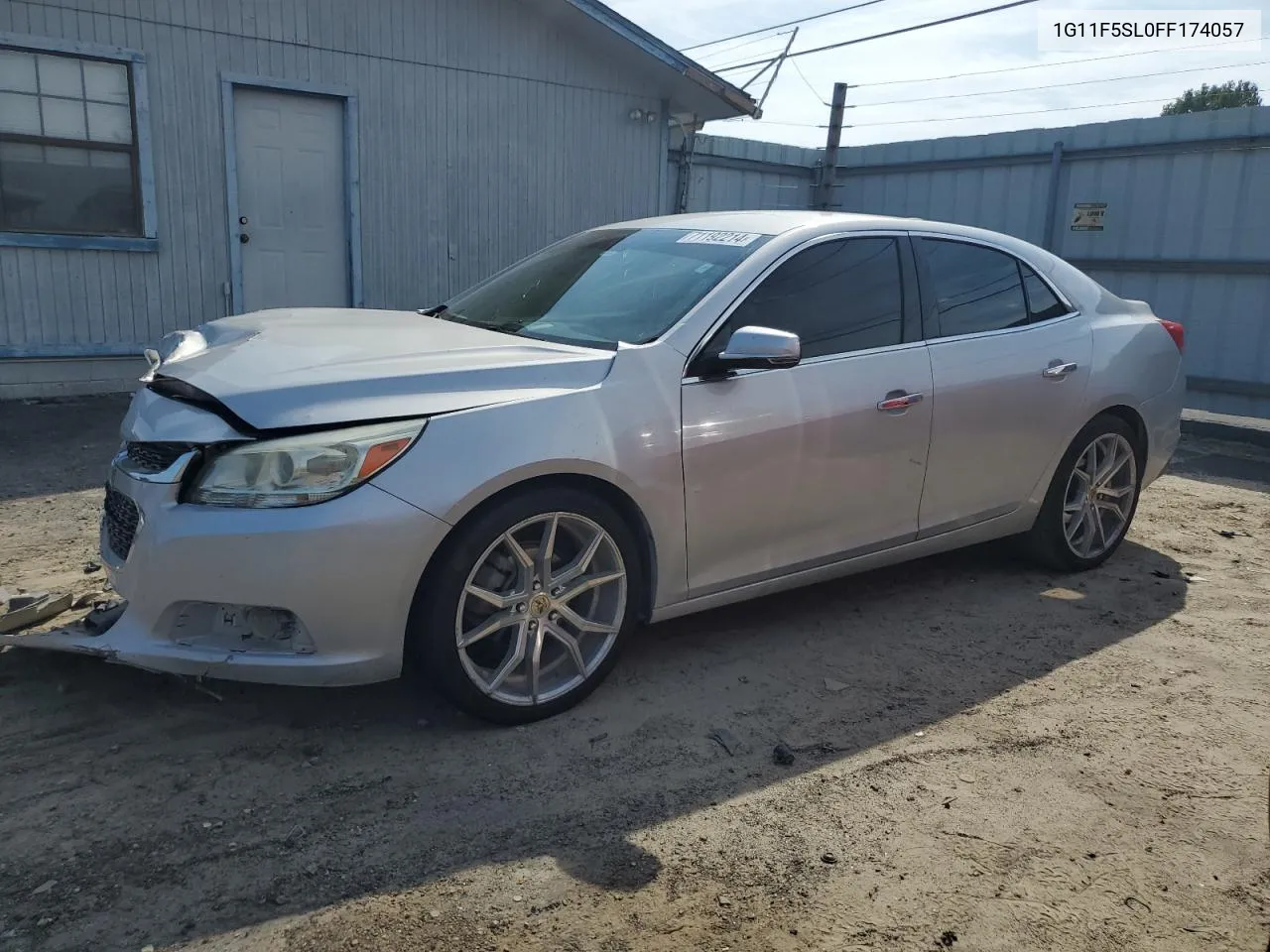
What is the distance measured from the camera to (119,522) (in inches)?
127

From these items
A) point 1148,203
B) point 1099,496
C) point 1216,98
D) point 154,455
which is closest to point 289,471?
point 154,455

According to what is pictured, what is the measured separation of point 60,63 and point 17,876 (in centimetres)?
801

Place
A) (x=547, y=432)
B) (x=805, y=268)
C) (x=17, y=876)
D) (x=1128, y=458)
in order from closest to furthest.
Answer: (x=17, y=876) → (x=547, y=432) → (x=805, y=268) → (x=1128, y=458)

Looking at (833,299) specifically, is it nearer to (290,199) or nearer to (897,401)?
(897,401)

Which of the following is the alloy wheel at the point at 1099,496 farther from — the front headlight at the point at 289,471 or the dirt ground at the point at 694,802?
the front headlight at the point at 289,471

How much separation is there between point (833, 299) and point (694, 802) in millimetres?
2091

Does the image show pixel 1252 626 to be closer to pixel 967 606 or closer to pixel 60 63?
pixel 967 606

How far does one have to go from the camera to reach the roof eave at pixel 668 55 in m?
10.4

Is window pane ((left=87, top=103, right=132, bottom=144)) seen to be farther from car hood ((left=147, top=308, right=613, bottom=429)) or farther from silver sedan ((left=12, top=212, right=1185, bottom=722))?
car hood ((left=147, top=308, right=613, bottom=429))

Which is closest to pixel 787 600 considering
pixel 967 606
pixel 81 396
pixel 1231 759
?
pixel 967 606

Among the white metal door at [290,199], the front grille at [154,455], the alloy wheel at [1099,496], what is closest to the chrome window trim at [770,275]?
the alloy wheel at [1099,496]

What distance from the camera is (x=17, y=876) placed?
8.12 ft

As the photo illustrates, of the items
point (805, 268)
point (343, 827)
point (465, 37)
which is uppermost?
point (465, 37)

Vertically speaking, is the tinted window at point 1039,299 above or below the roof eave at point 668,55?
below
